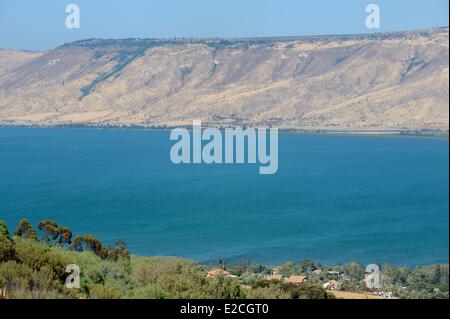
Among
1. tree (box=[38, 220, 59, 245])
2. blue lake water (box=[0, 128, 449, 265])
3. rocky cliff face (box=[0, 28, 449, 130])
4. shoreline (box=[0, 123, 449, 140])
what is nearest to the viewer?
tree (box=[38, 220, 59, 245])

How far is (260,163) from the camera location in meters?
54.8

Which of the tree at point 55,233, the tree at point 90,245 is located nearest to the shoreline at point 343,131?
the tree at point 55,233

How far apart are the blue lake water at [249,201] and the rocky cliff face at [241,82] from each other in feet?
62.1

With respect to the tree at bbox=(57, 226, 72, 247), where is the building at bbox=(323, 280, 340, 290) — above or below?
below

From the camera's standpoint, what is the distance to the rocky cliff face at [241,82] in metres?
80.4

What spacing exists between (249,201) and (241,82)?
6621cm

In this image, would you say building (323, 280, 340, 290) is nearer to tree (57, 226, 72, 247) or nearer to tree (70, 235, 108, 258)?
tree (70, 235, 108, 258)

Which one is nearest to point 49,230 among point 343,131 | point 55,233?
point 55,233

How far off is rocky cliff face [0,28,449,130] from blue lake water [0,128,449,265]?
18922 millimetres

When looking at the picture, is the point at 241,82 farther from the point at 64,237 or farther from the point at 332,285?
the point at 64,237

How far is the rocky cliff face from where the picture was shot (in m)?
80.4

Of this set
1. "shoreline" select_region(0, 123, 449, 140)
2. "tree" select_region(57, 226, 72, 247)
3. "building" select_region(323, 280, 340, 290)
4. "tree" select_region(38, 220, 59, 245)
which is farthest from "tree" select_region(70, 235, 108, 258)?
"shoreline" select_region(0, 123, 449, 140)
